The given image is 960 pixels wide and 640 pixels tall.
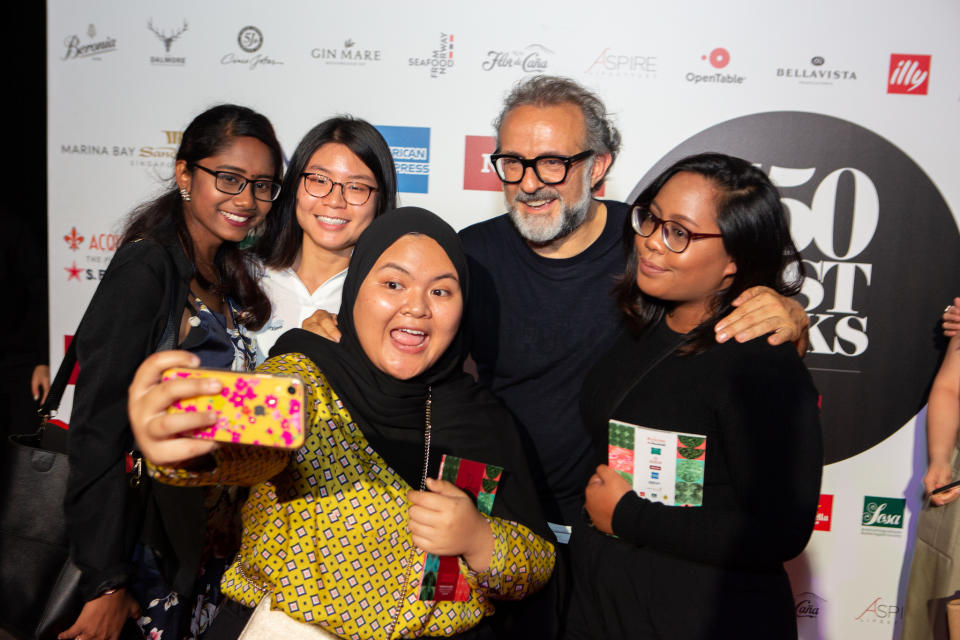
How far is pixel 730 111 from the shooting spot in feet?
10.6

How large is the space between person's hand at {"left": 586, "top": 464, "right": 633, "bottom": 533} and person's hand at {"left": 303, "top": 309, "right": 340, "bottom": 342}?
82 cm

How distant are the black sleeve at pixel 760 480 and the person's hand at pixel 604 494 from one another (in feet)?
0.26

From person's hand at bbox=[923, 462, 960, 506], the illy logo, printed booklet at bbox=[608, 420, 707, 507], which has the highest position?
the illy logo

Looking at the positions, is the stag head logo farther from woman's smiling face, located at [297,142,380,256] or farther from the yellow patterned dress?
the yellow patterned dress

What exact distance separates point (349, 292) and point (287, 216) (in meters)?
0.97

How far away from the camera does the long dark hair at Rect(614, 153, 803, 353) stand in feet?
5.49

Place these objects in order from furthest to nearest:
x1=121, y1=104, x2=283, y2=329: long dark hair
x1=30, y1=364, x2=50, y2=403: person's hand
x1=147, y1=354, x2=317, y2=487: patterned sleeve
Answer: x1=30, y1=364, x2=50, y2=403: person's hand → x1=121, y1=104, x2=283, y2=329: long dark hair → x1=147, y1=354, x2=317, y2=487: patterned sleeve

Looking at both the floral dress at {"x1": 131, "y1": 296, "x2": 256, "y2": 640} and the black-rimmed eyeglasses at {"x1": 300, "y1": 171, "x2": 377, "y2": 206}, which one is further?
the black-rimmed eyeglasses at {"x1": 300, "y1": 171, "x2": 377, "y2": 206}

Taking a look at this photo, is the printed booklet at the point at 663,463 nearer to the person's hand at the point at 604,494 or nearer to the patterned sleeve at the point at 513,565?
the person's hand at the point at 604,494

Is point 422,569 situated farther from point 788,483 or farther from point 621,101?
point 621,101

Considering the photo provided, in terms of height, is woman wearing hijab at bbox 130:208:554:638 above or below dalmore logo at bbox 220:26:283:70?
below

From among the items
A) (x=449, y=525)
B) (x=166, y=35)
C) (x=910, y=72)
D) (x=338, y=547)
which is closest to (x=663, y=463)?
(x=449, y=525)

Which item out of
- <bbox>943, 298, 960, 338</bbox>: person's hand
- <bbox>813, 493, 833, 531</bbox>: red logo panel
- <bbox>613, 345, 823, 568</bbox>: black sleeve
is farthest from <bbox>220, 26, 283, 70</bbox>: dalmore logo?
<bbox>813, 493, 833, 531</bbox>: red logo panel

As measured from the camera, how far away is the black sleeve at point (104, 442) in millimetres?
1676
